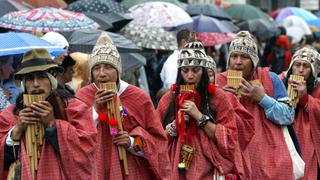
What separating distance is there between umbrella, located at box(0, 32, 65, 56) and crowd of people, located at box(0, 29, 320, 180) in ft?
0.45

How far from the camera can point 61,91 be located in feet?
20.4

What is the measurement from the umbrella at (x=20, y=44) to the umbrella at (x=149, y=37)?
3.92 meters

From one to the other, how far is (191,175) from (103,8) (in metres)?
6.29

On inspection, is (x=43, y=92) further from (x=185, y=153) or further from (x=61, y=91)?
(x=185, y=153)

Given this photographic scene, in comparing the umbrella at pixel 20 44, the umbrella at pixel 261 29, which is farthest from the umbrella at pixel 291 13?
the umbrella at pixel 20 44

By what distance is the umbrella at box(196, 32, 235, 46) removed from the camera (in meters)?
15.3

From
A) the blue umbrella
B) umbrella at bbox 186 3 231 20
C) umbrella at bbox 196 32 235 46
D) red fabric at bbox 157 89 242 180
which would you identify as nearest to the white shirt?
red fabric at bbox 157 89 242 180

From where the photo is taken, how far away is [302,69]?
8625mm

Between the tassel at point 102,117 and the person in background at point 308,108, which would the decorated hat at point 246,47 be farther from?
the tassel at point 102,117

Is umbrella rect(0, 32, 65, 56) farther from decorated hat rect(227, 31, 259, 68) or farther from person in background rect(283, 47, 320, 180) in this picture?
person in background rect(283, 47, 320, 180)

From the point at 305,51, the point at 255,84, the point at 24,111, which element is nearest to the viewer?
the point at 24,111

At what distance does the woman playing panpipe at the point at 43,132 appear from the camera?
5906 millimetres

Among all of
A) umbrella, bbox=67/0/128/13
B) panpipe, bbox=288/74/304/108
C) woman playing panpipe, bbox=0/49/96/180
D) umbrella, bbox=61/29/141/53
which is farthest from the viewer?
umbrella, bbox=67/0/128/13

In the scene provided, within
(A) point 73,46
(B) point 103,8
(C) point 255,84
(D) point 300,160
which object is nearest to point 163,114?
(C) point 255,84
